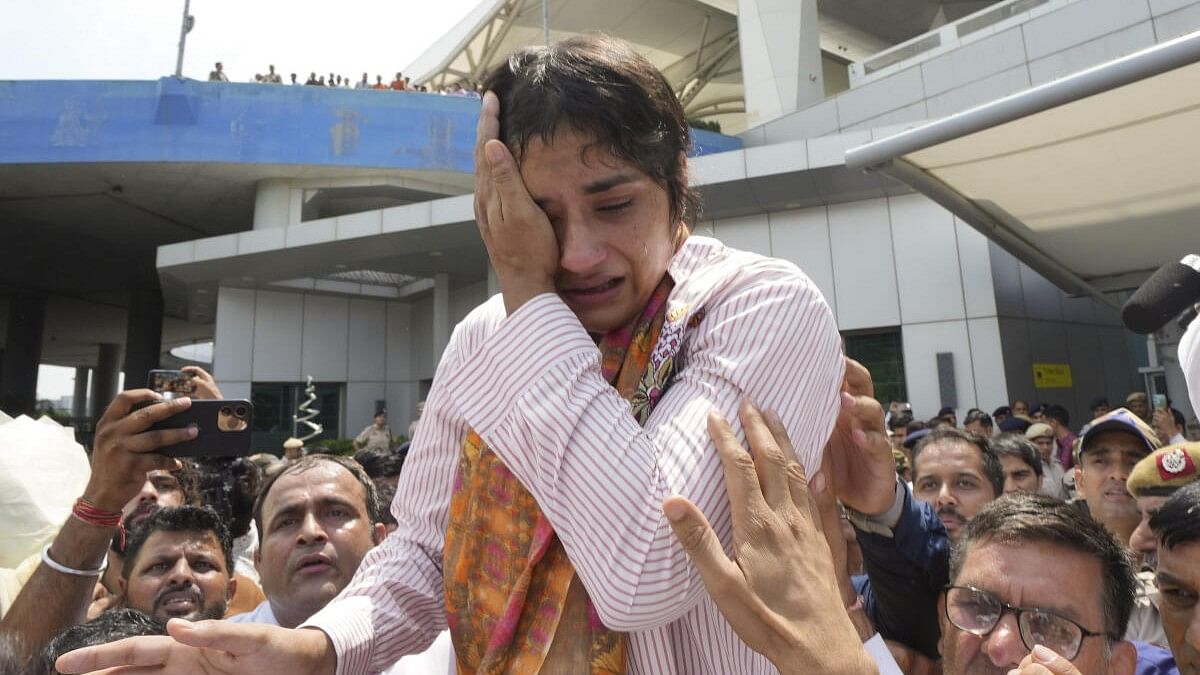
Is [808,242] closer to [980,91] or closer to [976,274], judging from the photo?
[976,274]

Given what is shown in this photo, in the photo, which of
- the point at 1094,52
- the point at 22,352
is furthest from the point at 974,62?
the point at 22,352

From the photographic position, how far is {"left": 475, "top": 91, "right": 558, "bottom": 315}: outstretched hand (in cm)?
105

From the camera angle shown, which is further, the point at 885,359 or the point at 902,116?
the point at 902,116

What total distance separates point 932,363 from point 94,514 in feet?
41.5

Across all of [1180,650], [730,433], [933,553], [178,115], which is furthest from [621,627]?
[178,115]

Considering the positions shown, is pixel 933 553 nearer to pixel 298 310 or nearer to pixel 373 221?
pixel 373 221

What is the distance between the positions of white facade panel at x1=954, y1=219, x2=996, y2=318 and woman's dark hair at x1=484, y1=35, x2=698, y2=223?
41.4 ft

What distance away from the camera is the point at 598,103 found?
3.62 feet

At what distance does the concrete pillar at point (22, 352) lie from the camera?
97.0ft

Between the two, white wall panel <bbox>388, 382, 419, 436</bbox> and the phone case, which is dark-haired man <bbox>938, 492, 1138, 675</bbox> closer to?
the phone case

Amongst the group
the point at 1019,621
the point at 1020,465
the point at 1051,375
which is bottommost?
the point at 1019,621

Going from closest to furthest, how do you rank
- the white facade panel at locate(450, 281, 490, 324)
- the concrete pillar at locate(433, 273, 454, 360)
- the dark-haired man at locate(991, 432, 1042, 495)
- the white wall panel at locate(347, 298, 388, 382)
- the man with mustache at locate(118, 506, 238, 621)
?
the man with mustache at locate(118, 506, 238, 621)
the dark-haired man at locate(991, 432, 1042, 495)
the white facade panel at locate(450, 281, 490, 324)
the concrete pillar at locate(433, 273, 454, 360)
the white wall panel at locate(347, 298, 388, 382)

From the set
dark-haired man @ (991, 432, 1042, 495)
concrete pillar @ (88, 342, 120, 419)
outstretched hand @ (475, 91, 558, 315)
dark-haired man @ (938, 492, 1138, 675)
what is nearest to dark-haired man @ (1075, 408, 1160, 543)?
dark-haired man @ (991, 432, 1042, 495)

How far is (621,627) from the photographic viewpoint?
92 cm
